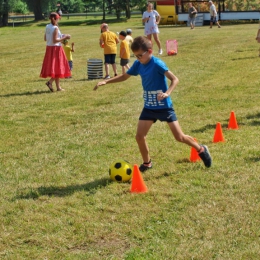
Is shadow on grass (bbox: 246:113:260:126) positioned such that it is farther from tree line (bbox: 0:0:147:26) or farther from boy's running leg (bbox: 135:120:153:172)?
tree line (bbox: 0:0:147:26)

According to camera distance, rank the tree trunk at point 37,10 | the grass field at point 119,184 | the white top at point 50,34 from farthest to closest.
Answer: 1. the tree trunk at point 37,10
2. the white top at point 50,34
3. the grass field at point 119,184

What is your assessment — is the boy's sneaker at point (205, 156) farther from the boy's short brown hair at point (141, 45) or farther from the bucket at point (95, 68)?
the bucket at point (95, 68)

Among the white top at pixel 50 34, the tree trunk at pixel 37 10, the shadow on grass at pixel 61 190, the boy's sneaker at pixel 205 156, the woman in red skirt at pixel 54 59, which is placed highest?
the tree trunk at pixel 37 10

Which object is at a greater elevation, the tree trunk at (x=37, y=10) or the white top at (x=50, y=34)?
the tree trunk at (x=37, y=10)

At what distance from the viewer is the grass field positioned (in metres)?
5.08

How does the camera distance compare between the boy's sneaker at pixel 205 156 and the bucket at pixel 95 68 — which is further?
the bucket at pixel 95 68

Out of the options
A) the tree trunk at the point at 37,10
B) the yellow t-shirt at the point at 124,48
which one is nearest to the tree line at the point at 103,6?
the tree trunk at the point at 37,10

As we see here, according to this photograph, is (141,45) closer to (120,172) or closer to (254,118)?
(120,172)

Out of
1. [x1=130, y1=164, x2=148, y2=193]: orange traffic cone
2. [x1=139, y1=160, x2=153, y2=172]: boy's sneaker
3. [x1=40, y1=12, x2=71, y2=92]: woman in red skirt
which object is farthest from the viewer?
[x1=40, y1=12, x2=71, y2=92]: woman in red skirt

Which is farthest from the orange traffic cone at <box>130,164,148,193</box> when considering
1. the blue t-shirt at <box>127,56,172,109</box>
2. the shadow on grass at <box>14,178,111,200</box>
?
the blue t-shirt at <box>127,56,172,109</box>

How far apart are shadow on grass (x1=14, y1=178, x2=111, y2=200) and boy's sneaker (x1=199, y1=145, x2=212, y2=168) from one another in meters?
1.26

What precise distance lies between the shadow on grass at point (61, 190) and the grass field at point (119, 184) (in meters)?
0.01

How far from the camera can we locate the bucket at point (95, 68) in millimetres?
16047

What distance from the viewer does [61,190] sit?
21.7 ft
